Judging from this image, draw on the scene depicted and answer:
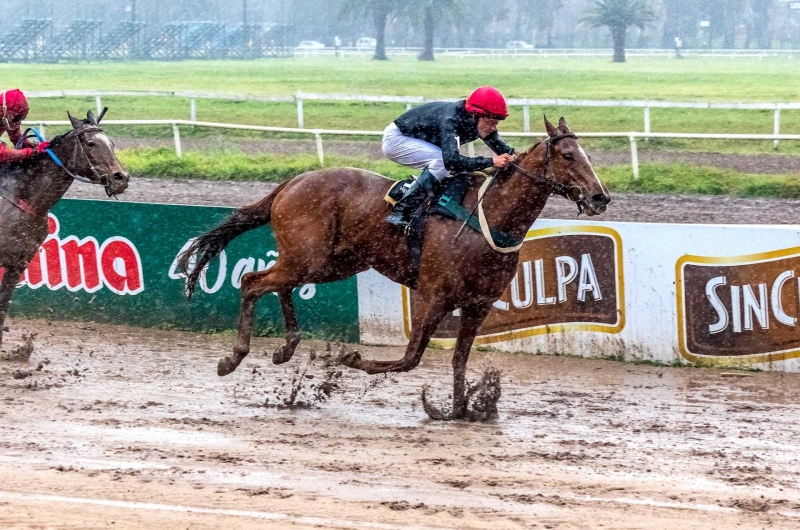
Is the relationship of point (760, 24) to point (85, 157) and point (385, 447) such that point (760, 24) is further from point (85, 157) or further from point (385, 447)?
point (385, 447)

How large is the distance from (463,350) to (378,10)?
57.0m

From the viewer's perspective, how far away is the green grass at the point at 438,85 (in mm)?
26578

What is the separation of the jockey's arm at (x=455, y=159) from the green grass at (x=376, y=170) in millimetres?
9307

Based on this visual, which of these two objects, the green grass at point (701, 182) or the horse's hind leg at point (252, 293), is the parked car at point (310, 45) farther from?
the horse's hind leg at point (252, 293)

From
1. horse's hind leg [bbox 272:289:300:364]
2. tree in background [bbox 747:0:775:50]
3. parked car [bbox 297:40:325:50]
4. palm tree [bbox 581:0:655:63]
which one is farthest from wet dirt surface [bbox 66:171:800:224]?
tree in background [bbox 747:0:775:50]

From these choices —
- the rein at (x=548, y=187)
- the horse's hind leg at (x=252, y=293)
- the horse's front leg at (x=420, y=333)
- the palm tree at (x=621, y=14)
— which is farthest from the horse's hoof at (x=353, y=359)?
the palm tree at (x=621, y=14)

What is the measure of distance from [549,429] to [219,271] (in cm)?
399

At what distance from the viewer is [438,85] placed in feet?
139

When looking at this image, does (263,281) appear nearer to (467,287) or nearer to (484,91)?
(467,287)

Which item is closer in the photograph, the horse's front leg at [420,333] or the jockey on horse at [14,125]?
the horse's front leg at [420,333]

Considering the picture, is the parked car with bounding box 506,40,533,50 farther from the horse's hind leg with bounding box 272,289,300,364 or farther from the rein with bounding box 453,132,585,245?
the rein with bounding box 453,132,585,245

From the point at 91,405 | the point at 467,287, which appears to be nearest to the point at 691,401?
the point at 467,287

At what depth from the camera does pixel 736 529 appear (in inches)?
188

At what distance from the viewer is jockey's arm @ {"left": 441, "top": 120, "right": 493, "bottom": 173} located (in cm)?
677
